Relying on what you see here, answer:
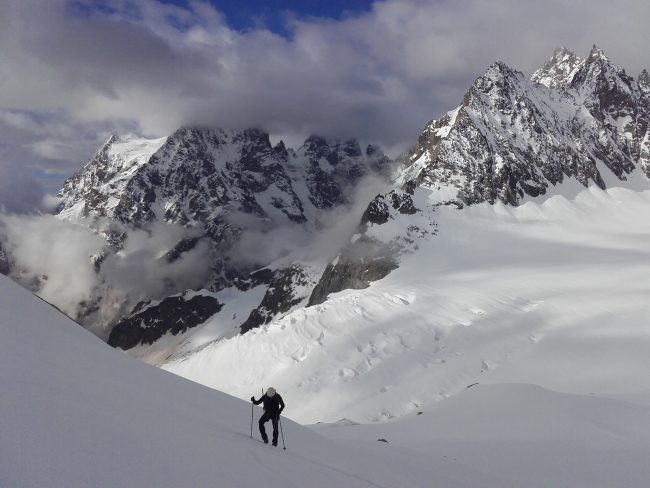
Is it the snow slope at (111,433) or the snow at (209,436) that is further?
the snow at (209,436)

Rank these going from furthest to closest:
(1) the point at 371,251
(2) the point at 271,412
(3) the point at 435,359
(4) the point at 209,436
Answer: (1) the point at 371,251
(3) the point at 435,359
(2) the point at 271,412
(4) the point at 209,436

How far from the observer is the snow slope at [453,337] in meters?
58.4

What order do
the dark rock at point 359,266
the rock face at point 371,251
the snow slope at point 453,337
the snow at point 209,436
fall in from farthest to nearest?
the rock face at point 371,251 < the dark rock at point 359,266 < the snow slope at point 453,337 < the snow at point 209,436

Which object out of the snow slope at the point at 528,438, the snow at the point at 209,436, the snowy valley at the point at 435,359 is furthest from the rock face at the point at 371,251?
the snow at the point at 209,436

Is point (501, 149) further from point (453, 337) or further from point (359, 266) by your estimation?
point (453, 337)

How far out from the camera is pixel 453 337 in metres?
71.5

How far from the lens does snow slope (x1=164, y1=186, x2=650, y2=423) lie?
5844 centimetres

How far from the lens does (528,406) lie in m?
27.5

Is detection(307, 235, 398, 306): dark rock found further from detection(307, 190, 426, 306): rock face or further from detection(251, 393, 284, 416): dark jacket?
detection(251, 393, 284, 416): dark jacket

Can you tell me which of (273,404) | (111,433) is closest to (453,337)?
(273,404)

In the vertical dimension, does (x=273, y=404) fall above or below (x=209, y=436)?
above

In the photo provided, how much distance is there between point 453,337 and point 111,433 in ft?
225

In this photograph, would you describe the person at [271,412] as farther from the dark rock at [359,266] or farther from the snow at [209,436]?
the dark rock at [359,266]

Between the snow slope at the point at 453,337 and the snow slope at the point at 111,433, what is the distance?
35776mm
